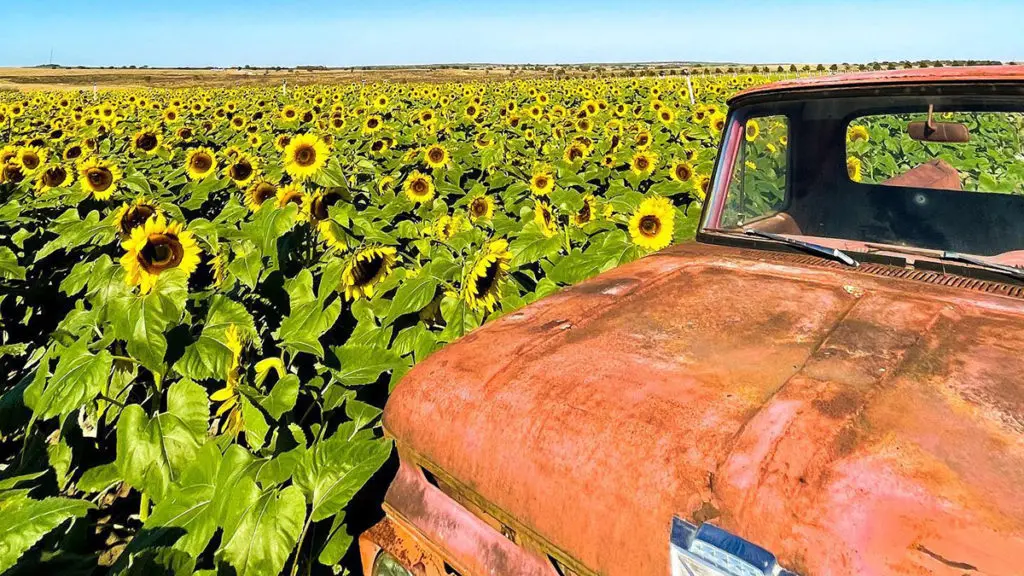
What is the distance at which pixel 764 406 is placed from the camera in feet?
4.28

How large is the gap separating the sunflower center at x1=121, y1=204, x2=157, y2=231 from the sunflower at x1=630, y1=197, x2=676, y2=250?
2.75 m

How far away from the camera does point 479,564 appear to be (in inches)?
62.2

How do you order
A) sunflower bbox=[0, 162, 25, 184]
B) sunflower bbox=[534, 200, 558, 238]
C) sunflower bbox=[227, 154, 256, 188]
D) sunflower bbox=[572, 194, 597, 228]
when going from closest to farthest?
sunflower bbox=[534, 200, 558, 238], sunflower bbox=[572, 194, 597, 228], sunflower bbox=[227, 154, 256, 188], sunflower bbox=[0, 162, 25, 184]

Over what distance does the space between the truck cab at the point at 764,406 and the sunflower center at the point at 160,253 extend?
5.32ft

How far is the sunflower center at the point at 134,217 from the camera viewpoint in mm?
3762

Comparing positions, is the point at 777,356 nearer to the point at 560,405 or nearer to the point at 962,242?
the point at 560,405

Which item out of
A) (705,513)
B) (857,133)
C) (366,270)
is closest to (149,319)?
(366,270)

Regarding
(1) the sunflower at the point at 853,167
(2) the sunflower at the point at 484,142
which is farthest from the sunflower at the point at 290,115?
(1) the sunflower at the point at 853,167

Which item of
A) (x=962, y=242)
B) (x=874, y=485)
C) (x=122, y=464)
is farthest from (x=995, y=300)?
(x=122, y=464)

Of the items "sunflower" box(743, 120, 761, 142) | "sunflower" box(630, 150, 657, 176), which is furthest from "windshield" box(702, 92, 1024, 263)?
"sunflower" box(630, 150, 657, 176)

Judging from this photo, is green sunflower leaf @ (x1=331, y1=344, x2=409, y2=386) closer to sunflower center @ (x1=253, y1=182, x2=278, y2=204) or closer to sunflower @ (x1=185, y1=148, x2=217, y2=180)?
sunflower center @ (x1=253, y1=182, x2=278, y2=204)

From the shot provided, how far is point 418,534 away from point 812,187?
2.30 m

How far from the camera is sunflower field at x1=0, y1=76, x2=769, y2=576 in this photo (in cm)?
208

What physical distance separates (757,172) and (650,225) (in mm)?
785
